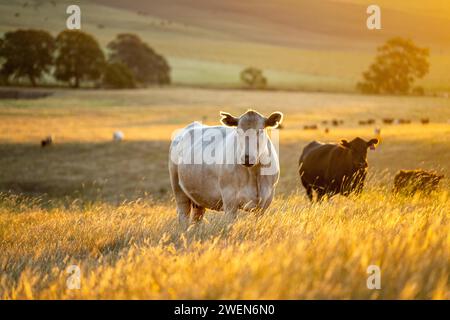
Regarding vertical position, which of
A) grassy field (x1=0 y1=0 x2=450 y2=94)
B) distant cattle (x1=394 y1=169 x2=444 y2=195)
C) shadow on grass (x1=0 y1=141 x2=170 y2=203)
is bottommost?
shadow on grass (x1=0 y1=141 x2=170 y2=203)

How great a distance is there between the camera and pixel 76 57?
236 feet

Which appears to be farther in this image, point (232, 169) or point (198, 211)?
point (198, 211)

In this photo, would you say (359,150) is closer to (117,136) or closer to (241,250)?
Answer: (241,250)

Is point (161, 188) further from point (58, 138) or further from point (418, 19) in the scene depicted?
point (418, 19)

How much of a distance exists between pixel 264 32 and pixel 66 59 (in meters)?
105

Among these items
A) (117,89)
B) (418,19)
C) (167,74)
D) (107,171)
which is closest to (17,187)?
(107,171)

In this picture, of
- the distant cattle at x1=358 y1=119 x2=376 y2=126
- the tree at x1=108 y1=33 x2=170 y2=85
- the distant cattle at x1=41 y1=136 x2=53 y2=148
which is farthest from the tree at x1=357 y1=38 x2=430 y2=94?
the distant cattle at x1=41 y1=136 x2=53 y2=148

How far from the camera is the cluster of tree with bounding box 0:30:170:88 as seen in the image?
6156cm

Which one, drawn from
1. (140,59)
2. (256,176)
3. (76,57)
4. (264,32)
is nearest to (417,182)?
(256,176)

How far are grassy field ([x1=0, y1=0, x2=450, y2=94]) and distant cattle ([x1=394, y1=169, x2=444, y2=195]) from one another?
68.4 m

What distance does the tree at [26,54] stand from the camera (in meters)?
60.3

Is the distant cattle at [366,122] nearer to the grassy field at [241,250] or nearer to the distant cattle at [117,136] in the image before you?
the distant cattle at [117,136]

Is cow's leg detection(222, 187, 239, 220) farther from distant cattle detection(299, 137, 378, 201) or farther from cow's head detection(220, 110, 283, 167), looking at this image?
distant cattle detection(299, 137, 378, 201)

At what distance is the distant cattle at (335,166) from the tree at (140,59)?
7825 cm
